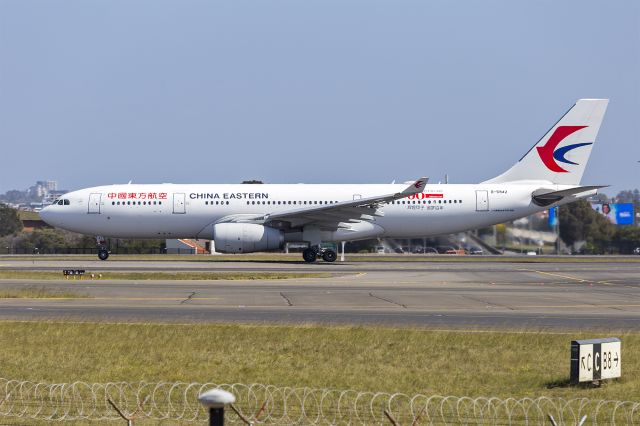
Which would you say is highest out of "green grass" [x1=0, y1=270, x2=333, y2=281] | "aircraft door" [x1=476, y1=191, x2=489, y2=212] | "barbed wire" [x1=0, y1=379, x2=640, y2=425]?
"aircraft door" [x1=476, y1=191, x2=489, y2=212]

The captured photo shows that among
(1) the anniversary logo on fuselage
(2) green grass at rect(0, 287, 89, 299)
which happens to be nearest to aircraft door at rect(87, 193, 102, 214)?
(1) the anniversary logo on fuselage

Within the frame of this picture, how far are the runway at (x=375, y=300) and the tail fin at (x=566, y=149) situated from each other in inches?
482

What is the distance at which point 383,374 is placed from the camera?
56.0ft

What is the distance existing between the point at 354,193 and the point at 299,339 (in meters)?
35.1

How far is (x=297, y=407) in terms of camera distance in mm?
14242

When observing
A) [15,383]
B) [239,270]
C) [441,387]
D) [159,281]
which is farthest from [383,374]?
[239,270]

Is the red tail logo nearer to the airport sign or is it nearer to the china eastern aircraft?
the china eastern aircraft

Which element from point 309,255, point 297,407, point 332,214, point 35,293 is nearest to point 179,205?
point 309,255

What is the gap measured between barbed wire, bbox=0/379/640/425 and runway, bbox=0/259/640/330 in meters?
8.77

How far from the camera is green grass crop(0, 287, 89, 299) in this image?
1213 inches

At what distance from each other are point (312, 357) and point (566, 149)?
42264 mm

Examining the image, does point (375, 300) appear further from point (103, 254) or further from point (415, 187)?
point (103, 254)

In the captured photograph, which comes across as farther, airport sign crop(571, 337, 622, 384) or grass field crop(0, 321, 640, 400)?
grass field crop(0, 321, 640, 400)

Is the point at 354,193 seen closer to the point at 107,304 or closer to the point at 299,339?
the point at 107,304
